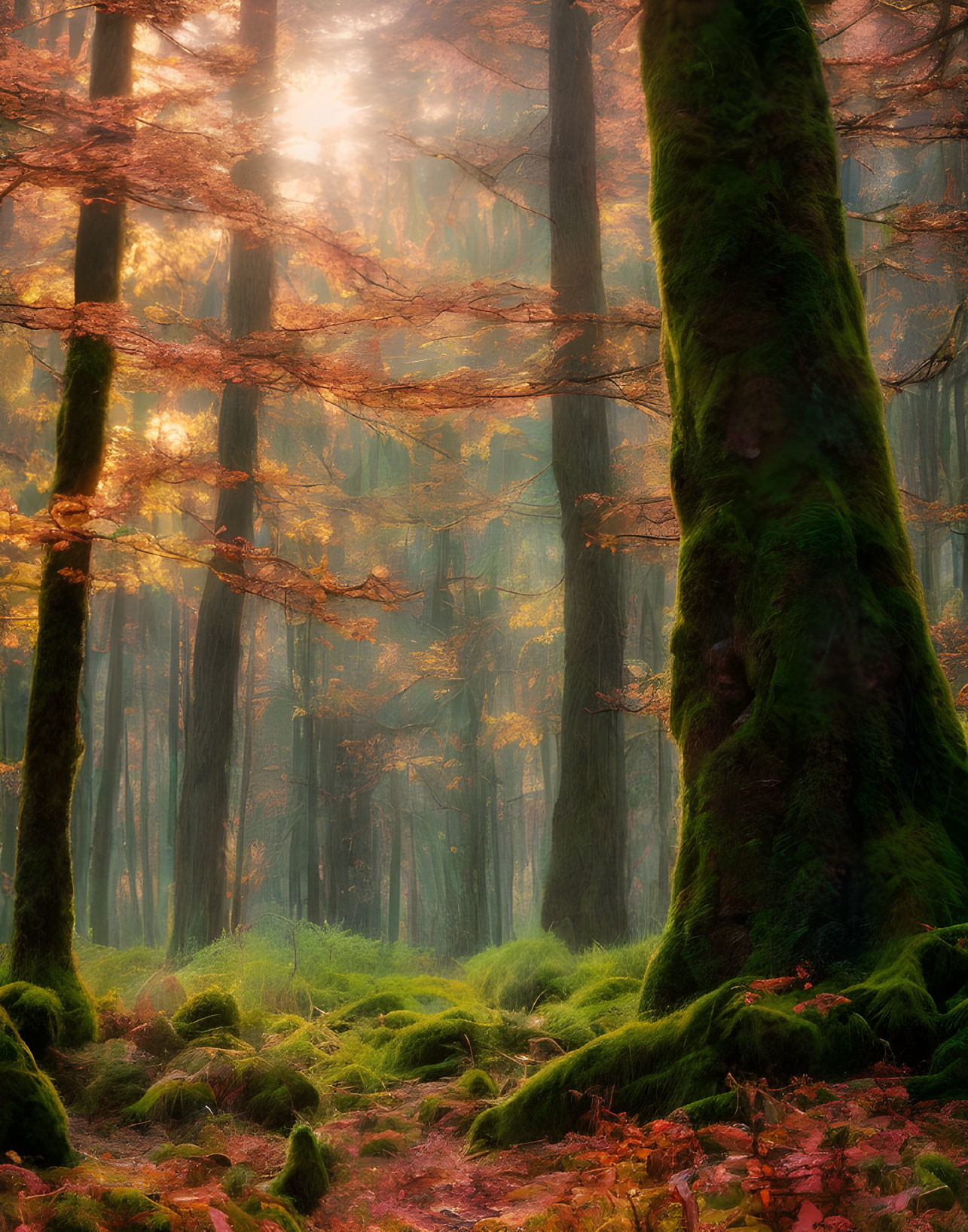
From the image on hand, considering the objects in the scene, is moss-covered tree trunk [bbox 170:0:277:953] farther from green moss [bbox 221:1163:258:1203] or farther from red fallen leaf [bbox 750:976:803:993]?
red fallen leaf [bbox 750:976:803:993]

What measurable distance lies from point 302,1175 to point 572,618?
896cm

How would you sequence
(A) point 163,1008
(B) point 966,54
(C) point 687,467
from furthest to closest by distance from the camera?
(B) point 966,54 → (A) point 163,1008 → (C) point 687,467

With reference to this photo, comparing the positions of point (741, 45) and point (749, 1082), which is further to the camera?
point (741, 45)

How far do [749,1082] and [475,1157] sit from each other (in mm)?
1312

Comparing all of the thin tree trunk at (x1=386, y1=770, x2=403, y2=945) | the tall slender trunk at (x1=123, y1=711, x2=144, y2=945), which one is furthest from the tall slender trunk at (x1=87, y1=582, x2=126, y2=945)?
the thin tree trunk at (x1=386, y1=770, x2=403, y2=945)

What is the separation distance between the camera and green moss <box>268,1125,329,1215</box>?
3199mm

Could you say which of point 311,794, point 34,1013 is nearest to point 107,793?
point 311,794

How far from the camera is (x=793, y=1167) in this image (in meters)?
2.23

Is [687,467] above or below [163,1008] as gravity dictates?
above

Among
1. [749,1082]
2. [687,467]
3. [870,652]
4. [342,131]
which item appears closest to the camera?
[749,1082]

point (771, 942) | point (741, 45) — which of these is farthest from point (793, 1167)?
point (741, 45)

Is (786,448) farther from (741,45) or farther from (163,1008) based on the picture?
(163,1008)

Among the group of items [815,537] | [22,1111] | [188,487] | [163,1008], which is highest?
[188,487]

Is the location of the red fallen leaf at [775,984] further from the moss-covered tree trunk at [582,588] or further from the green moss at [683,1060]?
the moss-covered tree trunk at [582,588]
